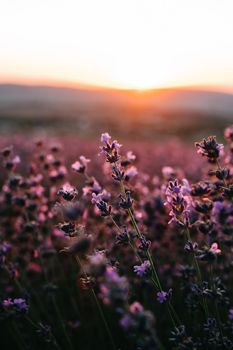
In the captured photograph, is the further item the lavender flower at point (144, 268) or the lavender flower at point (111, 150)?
the lavender flower at point (111, 150)

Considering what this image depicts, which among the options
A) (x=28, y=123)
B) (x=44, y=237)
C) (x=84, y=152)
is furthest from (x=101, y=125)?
(x=44, y=237)

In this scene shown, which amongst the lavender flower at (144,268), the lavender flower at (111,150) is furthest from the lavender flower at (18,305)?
the lavender flower at (111,150)

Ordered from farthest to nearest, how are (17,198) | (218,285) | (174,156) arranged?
(174,156) < (17,198) < (218,285)

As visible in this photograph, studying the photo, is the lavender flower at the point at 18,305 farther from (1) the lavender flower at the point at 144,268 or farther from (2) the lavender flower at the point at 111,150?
(2) the lavender flower at the point at 111,150

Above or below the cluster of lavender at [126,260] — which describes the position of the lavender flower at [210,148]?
above

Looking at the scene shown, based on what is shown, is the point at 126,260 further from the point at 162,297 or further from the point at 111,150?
the point at 162,297

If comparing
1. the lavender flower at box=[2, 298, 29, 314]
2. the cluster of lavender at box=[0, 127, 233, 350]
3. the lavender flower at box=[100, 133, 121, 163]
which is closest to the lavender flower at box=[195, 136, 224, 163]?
the cluster of lavender at box=[0, 127, 233, 350]

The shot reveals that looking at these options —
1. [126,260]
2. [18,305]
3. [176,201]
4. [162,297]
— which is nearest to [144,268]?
[162,297]

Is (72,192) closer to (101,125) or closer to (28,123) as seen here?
(101,125)
